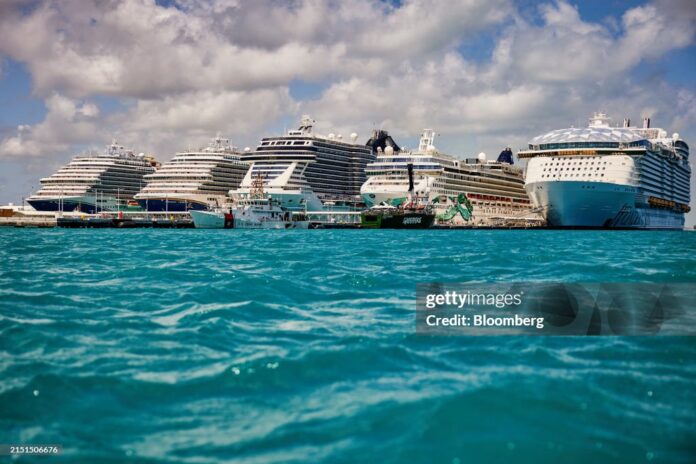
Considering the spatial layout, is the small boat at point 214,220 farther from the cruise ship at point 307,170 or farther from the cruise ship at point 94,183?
the cruise ship at point 94,183

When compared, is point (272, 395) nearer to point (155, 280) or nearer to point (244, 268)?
point (155, 280)

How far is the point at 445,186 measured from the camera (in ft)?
395

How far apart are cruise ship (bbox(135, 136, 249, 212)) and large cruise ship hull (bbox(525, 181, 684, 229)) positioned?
247 ft

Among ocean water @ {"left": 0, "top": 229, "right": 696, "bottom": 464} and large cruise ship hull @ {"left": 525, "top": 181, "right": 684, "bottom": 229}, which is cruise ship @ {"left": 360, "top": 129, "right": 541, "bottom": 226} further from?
ocean water @ {"left": 0, "top": 229, "right": 696, "bottom": 464}

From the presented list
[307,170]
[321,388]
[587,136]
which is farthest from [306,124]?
[321,388]

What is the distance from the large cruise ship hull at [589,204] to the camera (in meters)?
87.8

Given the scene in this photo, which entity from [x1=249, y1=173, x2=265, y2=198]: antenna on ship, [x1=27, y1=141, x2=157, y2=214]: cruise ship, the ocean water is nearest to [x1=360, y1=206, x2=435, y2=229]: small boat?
[x1=249, y1=173, x2=265, y2=198]: antenna on ship

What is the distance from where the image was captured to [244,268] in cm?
2209

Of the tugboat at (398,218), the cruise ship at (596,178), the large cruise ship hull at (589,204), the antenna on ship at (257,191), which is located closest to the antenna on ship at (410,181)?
the tugboat at (398,218)

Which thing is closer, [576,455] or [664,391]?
[576,455]

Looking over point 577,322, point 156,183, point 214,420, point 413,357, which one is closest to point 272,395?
point 214,420

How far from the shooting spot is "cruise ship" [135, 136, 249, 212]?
14338cm

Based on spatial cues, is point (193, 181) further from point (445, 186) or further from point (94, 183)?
point (445, 186)

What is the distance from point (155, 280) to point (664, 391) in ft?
45.6
